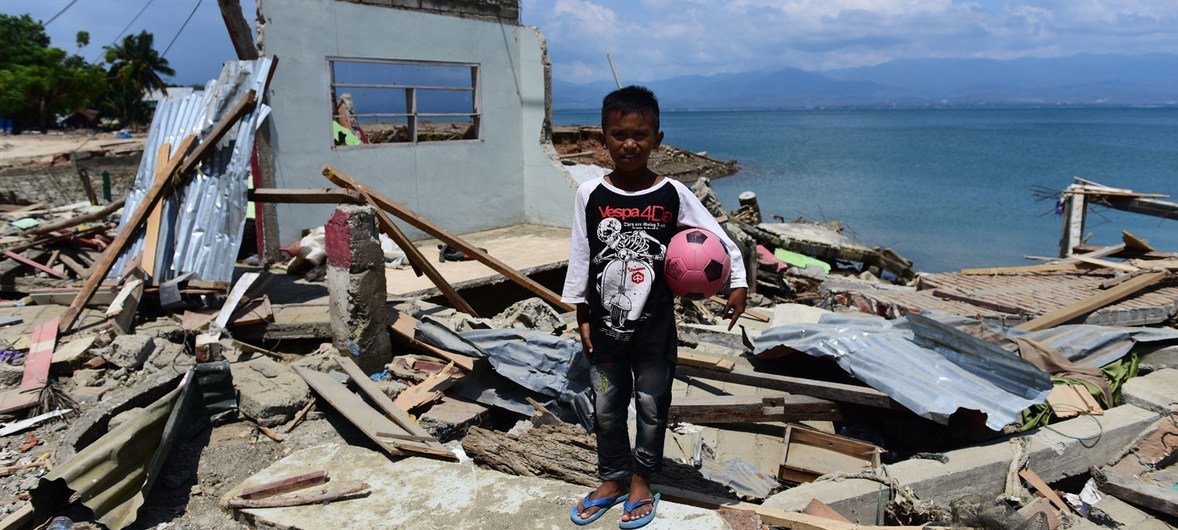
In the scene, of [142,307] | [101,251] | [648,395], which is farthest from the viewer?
[101,251]

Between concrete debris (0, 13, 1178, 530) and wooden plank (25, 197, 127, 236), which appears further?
wooden plank (25, 197, 127, 236)

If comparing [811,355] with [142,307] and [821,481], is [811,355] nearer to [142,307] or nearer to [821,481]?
[821,481]

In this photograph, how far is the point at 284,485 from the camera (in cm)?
387

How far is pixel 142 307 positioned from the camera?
262 inches

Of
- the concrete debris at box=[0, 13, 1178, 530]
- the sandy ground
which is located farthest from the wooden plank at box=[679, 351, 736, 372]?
the sandy ground

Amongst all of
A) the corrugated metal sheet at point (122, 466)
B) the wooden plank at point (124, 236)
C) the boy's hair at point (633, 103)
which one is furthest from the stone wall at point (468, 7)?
the boy's hair at point (633, 103)

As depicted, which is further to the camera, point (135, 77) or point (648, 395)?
point (135, 77)

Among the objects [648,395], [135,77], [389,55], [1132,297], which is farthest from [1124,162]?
[135,77]

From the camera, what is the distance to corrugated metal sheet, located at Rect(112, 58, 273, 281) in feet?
22.5

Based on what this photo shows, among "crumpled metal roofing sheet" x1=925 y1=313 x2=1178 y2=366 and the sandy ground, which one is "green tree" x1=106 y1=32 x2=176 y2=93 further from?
"crumpled metal roofing sheet" x1=925 y1=313 x2=1178 y2=366

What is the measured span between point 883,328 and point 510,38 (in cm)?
951

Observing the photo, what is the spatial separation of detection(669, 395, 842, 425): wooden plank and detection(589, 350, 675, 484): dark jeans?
1719mm

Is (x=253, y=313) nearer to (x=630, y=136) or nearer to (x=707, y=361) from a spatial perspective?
(x=707, y=361)

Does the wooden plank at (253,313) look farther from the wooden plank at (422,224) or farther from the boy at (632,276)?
the boy at (632,276)
